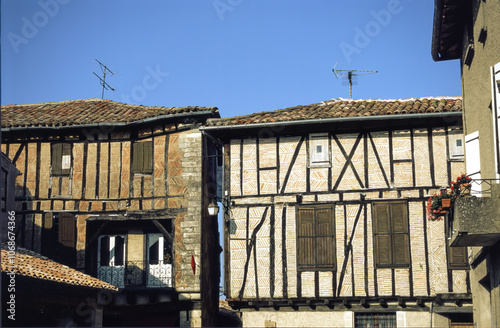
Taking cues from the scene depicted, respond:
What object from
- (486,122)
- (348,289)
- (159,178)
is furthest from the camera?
(159,178)

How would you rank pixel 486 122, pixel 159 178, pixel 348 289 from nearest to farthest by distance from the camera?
pixel 486 122 < pixel 348 289 < pixel 159 178

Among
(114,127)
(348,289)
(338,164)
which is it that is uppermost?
(114,127)

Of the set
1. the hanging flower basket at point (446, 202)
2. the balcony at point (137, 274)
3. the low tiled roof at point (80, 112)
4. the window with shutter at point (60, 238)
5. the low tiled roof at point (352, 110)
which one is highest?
the low tiled roof at point (80, 112)

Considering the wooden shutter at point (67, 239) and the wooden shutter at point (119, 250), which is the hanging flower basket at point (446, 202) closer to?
the wooden shutter at point (119, 250)

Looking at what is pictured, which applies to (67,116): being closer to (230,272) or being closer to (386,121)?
(230,272)

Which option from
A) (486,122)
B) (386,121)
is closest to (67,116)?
A: (386,121)

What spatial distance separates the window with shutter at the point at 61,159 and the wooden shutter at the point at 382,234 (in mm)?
9926

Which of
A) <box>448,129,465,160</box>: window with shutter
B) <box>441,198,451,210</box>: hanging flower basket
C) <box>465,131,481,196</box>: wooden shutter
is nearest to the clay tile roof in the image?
<box>441,198,451,210</box>: hanging flower basket

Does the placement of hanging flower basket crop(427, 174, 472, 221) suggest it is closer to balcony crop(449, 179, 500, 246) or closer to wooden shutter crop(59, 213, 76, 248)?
balcony crop(449, 179, 500, 246)

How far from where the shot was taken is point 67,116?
77.6 ft

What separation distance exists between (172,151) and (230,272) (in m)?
4.79

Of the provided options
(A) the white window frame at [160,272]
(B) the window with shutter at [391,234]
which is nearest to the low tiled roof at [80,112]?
(A) the white window frame at [160,272]

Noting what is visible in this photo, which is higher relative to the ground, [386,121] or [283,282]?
[386,121]

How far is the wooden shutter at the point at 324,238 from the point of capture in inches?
742
